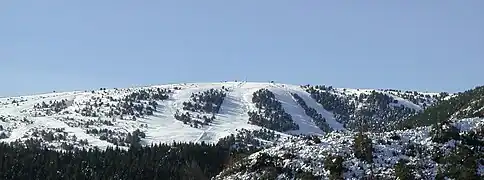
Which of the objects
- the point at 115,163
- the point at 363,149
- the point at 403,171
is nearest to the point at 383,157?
the point at 363,149

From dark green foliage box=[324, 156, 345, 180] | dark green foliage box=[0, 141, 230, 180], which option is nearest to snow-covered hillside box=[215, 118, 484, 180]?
dark green foliage box=[324, 156, 345, 180]

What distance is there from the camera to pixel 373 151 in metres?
67.4

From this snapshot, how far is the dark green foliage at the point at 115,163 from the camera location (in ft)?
464

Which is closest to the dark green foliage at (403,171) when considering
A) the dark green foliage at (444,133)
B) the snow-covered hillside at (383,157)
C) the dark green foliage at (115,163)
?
the snow-covered hillside at (383,157)

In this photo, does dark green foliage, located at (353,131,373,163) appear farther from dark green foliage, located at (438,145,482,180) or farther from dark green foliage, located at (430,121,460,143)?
dark green foliage, located at (430,121,460,143)

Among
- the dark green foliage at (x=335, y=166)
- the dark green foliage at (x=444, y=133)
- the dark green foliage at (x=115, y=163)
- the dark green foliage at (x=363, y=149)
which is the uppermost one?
the dark green foliage at (x=444, y=133)

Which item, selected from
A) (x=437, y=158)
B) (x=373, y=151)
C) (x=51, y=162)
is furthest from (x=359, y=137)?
(x=51, y=162)

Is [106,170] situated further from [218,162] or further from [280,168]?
[280,168]

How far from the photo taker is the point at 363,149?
221ft

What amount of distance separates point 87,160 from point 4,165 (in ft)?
76.0

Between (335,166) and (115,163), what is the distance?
98.6m

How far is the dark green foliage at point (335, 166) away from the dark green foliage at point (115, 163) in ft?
182

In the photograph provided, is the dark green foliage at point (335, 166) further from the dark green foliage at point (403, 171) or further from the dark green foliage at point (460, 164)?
the dark green foliage at point (460, 164)

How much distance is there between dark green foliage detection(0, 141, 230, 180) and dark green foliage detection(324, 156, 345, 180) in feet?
182
